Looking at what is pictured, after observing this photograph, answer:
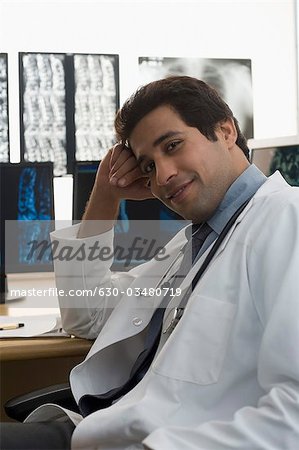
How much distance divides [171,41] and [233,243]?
324 cm

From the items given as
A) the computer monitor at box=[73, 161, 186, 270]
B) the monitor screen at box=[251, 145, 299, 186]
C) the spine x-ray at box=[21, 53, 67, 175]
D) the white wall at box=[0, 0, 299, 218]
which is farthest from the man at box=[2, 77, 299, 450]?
the white wall at box=[0, 0, 299, 218]

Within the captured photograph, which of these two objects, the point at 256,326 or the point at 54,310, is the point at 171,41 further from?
the point at 256,326

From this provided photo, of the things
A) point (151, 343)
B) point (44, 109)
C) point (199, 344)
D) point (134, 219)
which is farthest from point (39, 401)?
point (44, 109)

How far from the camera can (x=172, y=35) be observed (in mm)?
4387

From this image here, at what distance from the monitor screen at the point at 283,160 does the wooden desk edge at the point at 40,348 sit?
1052 millimetres

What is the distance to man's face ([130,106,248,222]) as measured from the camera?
1.54 m

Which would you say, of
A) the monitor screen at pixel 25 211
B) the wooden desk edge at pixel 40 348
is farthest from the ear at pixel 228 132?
the monitor screen at pixel 25 211

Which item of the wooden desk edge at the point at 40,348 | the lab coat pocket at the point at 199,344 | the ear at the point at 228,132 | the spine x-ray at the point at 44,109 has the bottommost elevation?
the wooden desk edge at the point at 40,348

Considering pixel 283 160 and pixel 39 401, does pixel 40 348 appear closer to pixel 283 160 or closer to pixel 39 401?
pixel 39 401

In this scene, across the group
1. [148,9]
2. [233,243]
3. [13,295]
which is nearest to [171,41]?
[148,9]

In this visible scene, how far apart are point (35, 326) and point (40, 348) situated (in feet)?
0.92

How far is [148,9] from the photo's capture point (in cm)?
432

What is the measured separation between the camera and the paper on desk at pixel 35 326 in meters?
1.92

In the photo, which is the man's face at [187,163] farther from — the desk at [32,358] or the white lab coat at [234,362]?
the desk at [32,358]
